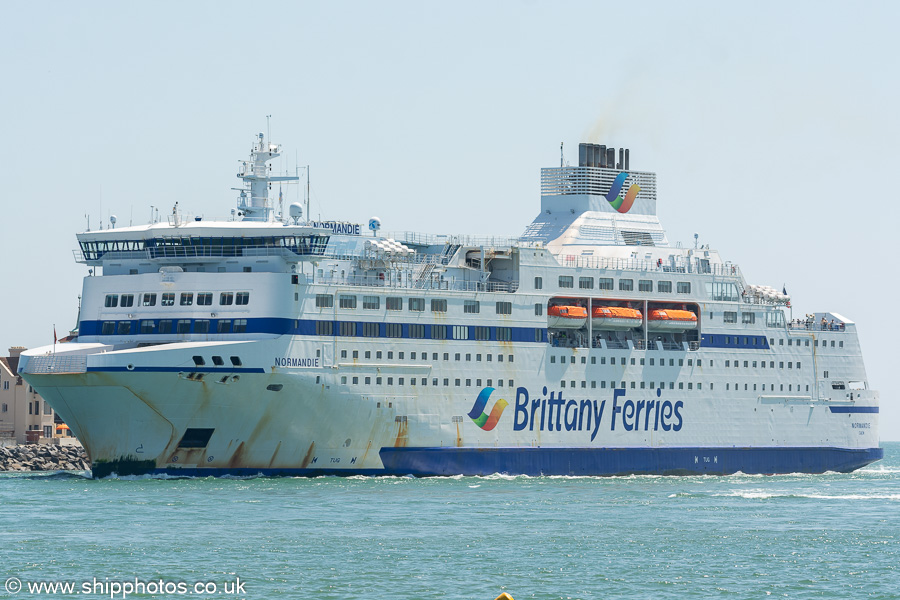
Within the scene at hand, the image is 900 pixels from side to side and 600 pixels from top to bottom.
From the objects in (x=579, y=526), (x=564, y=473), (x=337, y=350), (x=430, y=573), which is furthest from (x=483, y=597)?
(x=564, y=473)

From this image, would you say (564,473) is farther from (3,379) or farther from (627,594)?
(3,379)

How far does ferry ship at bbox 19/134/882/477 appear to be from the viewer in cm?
5175

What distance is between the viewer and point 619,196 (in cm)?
6650

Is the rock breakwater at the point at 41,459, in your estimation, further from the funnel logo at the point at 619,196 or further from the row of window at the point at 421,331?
the funnel logo at the point at 619,196

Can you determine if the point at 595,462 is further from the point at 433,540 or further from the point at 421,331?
the point at 433,540

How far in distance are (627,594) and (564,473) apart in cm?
2695

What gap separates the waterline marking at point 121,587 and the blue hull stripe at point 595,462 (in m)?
19.0

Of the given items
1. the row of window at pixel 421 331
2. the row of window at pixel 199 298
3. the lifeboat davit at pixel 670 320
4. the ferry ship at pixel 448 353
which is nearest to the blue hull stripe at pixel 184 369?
the ferry ship at pixel 448 353

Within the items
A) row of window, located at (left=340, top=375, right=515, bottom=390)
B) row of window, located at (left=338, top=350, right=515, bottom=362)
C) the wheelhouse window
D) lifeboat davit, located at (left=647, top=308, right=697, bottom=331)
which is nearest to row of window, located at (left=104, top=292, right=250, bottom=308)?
the wheelhouse window

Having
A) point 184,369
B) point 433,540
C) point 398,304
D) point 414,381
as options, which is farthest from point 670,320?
point 433,540

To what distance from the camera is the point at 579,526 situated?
42.8 metres

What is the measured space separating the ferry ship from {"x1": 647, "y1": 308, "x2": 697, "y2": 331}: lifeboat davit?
3.5 inches

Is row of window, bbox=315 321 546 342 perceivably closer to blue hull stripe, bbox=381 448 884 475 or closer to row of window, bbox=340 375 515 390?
row of window, bbox=340 375 515 390

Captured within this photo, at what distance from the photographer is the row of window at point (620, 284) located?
197ft
